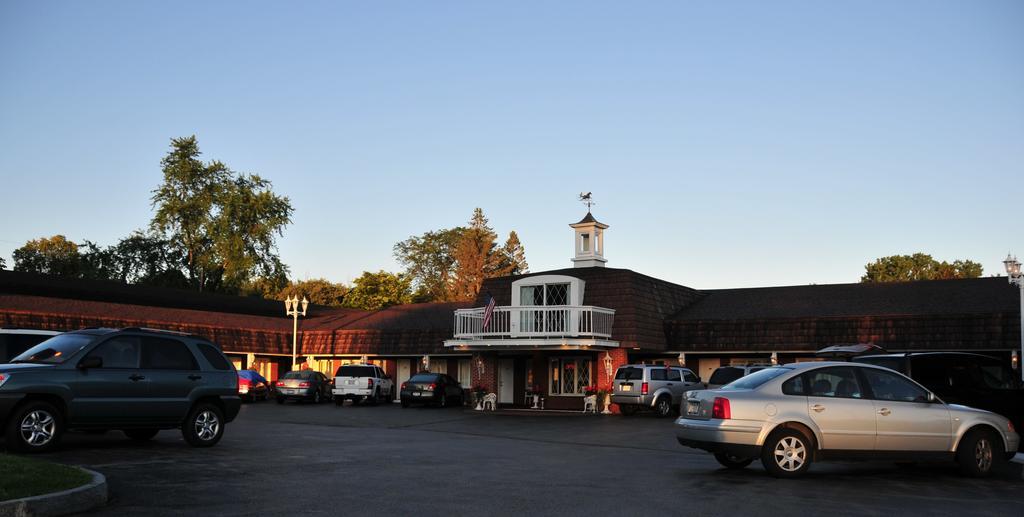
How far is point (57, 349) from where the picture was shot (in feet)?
45.6

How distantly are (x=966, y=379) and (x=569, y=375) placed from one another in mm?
22219

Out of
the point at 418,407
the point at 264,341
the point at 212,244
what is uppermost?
the point at 212,244

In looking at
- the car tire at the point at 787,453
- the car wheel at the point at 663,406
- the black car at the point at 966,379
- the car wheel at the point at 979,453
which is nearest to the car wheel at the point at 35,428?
the car tire at the point at 787,453

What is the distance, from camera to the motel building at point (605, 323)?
1319 inches

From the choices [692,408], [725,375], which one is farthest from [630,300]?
[692,408]

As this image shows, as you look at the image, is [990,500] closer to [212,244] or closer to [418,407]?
[418,407]

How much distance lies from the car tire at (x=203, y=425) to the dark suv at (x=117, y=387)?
2cm

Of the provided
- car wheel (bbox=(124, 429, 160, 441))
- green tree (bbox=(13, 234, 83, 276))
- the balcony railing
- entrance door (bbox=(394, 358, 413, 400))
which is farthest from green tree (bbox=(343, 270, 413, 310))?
car wheel (bbox=(124, 429, 160, 441))

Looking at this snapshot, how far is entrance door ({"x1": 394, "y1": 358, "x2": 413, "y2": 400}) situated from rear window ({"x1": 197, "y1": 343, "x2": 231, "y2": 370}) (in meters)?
29.2

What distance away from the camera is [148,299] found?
47.0 metres

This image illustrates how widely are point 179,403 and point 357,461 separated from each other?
3.38m

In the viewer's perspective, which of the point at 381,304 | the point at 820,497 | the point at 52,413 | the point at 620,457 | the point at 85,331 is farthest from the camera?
the point at 381,304

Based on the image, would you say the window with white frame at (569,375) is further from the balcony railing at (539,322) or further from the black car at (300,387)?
the black car at (300,387)

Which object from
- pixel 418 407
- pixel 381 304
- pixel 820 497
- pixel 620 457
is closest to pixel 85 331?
pixel 620 457
